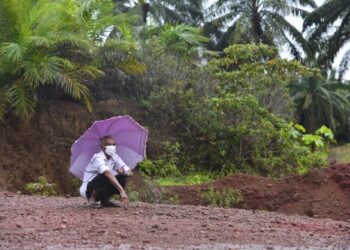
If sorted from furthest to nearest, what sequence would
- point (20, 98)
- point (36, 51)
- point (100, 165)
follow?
point (36, 51) → point (20, 98) → point (100, 165)

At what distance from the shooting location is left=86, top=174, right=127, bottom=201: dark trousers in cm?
866

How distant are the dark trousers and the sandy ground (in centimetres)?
21

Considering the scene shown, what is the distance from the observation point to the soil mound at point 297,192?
452 inches

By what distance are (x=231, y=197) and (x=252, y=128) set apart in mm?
5579

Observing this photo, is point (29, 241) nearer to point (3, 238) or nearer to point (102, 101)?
point (3, 238)

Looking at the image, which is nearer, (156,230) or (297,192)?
(156,230)

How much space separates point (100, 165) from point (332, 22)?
30.2 metres

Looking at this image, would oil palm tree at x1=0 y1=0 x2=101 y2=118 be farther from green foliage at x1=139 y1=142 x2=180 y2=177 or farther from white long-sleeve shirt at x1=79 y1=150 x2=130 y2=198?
white long-sleeve shirt at x1=79 y1=150 x2=130 y2=198

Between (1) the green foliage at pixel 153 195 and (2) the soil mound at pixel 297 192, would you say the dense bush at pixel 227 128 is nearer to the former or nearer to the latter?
(2) the soil mound at pixel 297 192

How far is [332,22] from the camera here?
36594 millimetres

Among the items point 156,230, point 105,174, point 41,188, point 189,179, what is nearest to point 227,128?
point 189,179

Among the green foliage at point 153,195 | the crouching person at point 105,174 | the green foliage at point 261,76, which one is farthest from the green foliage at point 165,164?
the crouching person at point 105,174

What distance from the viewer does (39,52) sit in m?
15.6

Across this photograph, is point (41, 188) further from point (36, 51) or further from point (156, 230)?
point (156, 230)
